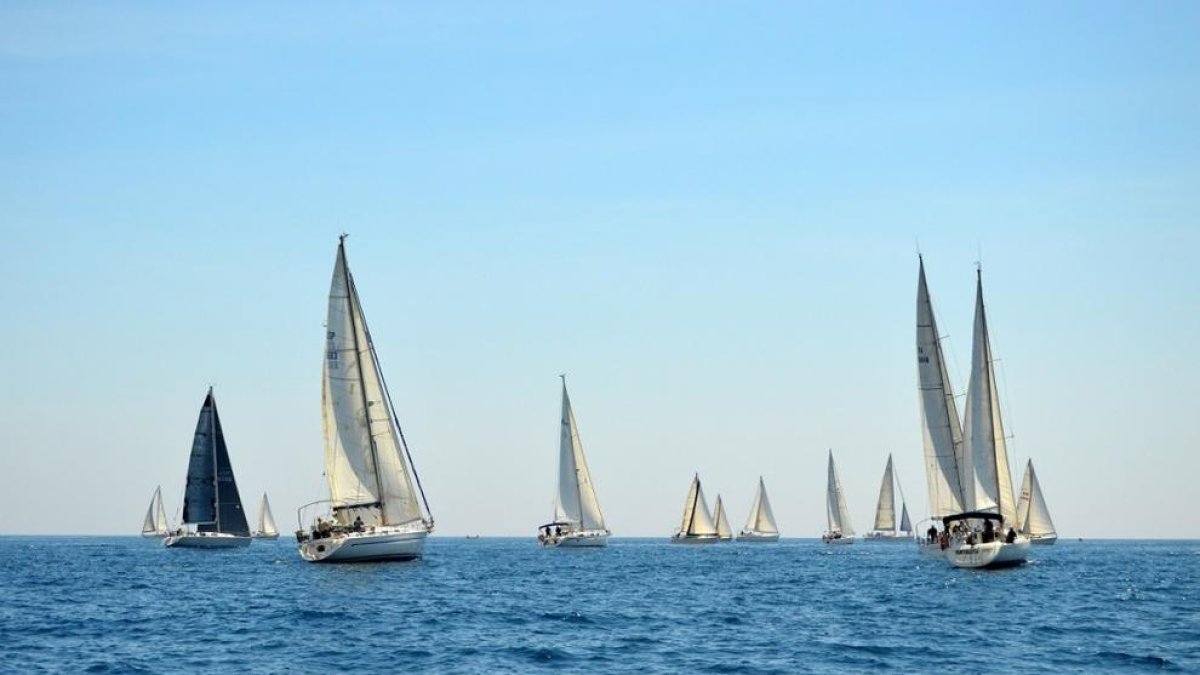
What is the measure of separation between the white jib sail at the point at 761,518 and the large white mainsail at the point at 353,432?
351 feet

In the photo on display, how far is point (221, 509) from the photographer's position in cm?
12456

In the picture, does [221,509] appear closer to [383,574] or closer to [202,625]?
[383,574]

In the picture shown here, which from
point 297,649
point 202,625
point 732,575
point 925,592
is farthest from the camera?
point 732,575

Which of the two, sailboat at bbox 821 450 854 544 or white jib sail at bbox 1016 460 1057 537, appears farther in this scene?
sailboat at bbox 821 450 854 544

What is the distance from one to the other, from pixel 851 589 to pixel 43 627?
36.1 m

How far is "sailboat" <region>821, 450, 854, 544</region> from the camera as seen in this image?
567ft


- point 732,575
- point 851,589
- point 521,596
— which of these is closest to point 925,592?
point 851,589

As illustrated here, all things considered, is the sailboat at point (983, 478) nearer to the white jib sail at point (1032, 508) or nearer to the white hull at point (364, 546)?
the white hull at point (364, 546)

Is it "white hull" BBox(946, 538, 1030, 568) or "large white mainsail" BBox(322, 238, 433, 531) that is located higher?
"large white mainsail" BBox(322, 238, 433, 531)

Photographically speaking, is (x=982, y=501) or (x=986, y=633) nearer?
(x=986, y=633)

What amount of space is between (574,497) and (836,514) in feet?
178

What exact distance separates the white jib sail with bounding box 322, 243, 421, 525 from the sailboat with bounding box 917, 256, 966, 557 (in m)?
29.0

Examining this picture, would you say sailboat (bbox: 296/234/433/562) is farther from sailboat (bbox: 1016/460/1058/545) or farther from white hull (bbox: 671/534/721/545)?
white hull (bbox: 671/534/721/545)

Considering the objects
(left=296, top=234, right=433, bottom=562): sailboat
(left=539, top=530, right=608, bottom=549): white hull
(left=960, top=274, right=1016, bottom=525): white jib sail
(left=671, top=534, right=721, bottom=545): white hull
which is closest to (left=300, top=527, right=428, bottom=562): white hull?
(left=296, top=234, right=433, bottom=562): sailboat
